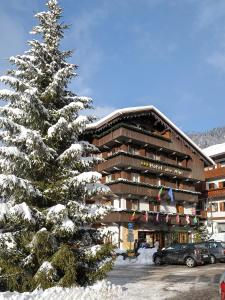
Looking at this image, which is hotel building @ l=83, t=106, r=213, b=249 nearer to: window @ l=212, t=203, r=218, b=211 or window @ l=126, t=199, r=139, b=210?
window @ l=126, t=199, r=139, b=210

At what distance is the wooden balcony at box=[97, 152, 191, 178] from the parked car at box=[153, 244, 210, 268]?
1330cm

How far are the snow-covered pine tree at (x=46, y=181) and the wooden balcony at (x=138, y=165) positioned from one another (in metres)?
26.2

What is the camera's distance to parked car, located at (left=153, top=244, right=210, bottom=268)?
1117 inches

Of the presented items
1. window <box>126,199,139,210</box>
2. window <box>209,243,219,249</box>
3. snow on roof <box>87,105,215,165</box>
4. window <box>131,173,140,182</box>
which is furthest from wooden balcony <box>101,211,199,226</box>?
window <box>209,243,219,249</box>

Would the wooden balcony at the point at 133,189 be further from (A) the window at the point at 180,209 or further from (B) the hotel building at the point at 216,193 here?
(B) the hotel building at the point at 216,193

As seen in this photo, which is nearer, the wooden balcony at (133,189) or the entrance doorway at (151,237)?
the wooden balcony at (133,189)

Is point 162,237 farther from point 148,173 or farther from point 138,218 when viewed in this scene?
point 148,173

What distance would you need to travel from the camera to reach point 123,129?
43.4 meters

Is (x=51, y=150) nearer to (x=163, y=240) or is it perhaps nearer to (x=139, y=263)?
(x=139, y=263)

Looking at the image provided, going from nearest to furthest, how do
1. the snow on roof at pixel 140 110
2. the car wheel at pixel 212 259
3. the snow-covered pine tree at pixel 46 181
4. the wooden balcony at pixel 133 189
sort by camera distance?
the snow-covered pine tree at pixel 46 181
the car wheel at pixel 212 259
the wooden balcony at pixel 133 189
the snow on roof at pixel 140 110

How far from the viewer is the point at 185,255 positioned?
95.3ft

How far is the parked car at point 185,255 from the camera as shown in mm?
28359

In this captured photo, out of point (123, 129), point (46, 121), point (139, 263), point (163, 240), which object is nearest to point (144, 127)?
point (123, 129)

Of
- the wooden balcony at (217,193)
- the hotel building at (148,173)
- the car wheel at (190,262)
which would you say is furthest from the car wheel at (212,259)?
the wooden balcony at (217,193)
